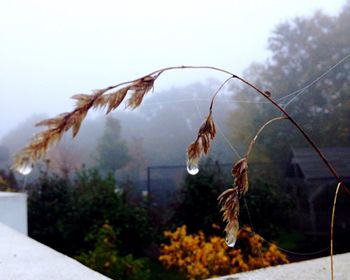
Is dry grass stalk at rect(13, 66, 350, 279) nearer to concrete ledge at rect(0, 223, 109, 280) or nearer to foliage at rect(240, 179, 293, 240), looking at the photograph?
concrete ledge at rect(0, 223, 109, 280)

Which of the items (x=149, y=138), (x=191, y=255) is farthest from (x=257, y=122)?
(x=149, y=138)

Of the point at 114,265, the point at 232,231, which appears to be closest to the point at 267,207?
the point at 114,265

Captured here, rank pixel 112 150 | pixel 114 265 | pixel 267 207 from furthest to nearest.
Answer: pixel 112 150, pixel 267 207, pixel 114 265

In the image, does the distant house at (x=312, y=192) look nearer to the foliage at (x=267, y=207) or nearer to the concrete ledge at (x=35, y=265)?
the foliage at (x=267, y=207)

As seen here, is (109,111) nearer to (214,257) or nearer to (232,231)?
(232,231)

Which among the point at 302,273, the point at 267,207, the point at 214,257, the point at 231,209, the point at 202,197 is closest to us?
the point at 231,209

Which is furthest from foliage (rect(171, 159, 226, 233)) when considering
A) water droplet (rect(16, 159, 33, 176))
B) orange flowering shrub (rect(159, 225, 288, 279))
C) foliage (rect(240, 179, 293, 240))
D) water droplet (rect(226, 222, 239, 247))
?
water droplet (rect(16, 159, 33, 176))
